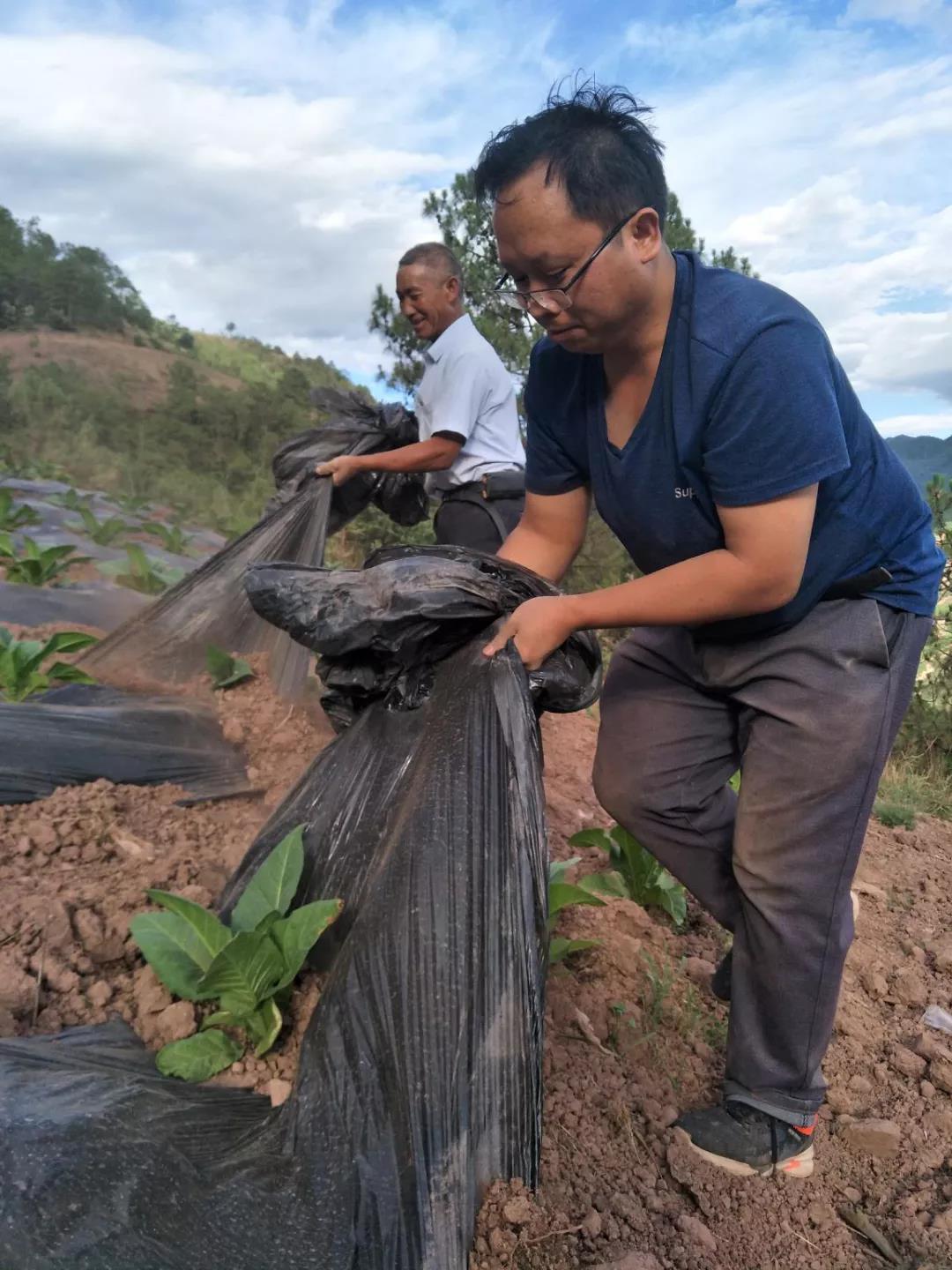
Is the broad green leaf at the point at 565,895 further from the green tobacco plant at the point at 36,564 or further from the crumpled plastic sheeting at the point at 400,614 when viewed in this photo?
the green tobacco plant at the point at 36,564

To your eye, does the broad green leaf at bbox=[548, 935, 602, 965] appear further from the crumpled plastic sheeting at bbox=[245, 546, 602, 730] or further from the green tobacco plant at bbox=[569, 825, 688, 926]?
the crumpled plastic sheeting at bbox=[245, 546, 602, 730]

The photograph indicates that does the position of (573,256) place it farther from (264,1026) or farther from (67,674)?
(67,674)

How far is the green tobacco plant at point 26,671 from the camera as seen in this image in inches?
115

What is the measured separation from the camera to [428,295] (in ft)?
11.2

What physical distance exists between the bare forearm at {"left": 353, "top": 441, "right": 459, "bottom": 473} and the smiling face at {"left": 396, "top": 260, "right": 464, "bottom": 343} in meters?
0.50

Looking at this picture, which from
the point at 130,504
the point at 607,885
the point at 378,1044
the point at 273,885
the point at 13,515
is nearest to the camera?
the point at 378,1044

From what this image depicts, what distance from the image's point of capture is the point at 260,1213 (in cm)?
110

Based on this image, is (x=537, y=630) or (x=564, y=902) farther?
(x=564, y=902)

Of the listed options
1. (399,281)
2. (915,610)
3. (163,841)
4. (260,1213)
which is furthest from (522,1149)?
(399,281)

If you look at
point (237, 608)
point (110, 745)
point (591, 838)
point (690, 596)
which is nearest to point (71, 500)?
point (237, 608)

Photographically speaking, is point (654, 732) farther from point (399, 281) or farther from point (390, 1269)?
point (399, 281)

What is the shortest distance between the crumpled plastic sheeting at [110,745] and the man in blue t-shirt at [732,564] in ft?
4.32

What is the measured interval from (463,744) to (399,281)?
2.45 meters

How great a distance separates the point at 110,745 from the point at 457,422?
62.9 inches
